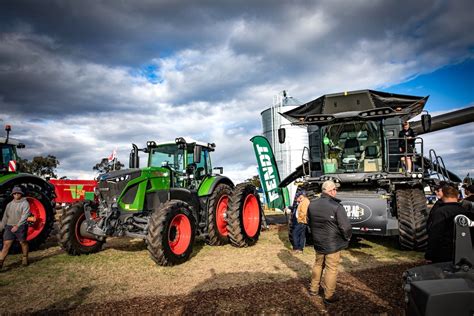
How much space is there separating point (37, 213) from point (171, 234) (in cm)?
389

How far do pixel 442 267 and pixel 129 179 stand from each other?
592 centimetres

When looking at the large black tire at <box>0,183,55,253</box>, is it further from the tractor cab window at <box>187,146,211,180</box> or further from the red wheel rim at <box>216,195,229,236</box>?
the red wheel rim at <box>216,195,229,236</box>

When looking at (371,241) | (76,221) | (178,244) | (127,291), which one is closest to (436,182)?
(371,241)

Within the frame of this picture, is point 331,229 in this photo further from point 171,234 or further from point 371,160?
point 371,160

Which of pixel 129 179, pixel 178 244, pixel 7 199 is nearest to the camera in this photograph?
pixel 178 244

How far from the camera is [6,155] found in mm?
8734

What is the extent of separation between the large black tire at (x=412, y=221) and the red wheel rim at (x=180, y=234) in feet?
14.0

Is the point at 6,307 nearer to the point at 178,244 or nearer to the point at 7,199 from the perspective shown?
the point at 178,244

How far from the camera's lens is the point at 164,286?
204 inches

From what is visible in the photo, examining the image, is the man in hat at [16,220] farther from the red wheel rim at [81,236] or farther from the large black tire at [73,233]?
the red wheel rim at [81,236]

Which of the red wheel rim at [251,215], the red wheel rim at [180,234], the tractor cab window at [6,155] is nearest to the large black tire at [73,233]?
the red wheel rim at [180,234]

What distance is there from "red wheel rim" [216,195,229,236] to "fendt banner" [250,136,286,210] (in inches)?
190

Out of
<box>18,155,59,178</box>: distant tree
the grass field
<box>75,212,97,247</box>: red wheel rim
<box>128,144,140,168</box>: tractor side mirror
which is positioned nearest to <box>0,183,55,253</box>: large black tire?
the grass field

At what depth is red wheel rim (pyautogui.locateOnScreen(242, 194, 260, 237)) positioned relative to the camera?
Answer: 8.52 meters
